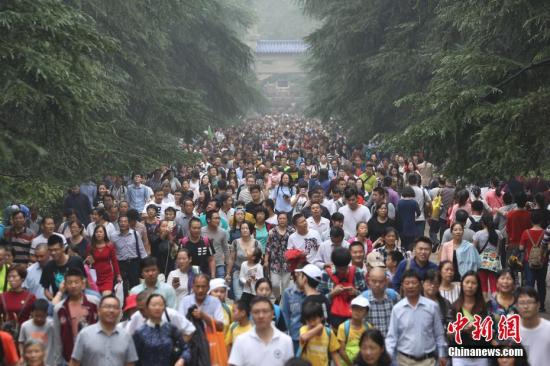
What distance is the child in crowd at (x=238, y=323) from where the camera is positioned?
7418mm

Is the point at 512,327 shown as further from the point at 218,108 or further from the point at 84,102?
the point at 218,108

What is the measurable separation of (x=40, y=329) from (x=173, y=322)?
54.0 inches

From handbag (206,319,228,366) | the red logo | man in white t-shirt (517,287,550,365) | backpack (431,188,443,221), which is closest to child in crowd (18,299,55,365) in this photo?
handbag (206,319,228,366)

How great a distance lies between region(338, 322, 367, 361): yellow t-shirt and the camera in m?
6.94

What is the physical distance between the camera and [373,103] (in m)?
30.1

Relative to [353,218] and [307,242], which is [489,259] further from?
[353,218]

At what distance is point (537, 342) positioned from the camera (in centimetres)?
666

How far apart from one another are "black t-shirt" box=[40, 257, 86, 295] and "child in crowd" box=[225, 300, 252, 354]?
8.05 feet

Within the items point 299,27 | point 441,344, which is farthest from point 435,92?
point 299,27

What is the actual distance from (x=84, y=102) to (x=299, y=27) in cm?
9712

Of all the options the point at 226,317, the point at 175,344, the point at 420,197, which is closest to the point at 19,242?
the point at 226,317

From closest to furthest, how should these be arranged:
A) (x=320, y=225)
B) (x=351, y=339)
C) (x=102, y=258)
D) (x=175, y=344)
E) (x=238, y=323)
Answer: (x=175, y=344)
(x=351, y=339)
(x=238, y=323)
(x=102, y=258)
(x=320, y=225)

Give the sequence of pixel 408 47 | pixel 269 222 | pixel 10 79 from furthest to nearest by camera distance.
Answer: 1. pixel 408 47
2. pixel 269 222
3. pixel 10 79

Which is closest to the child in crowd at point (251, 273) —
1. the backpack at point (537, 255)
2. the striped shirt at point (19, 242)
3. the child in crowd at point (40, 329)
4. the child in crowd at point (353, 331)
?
the child in crowd at point (40, 329)
